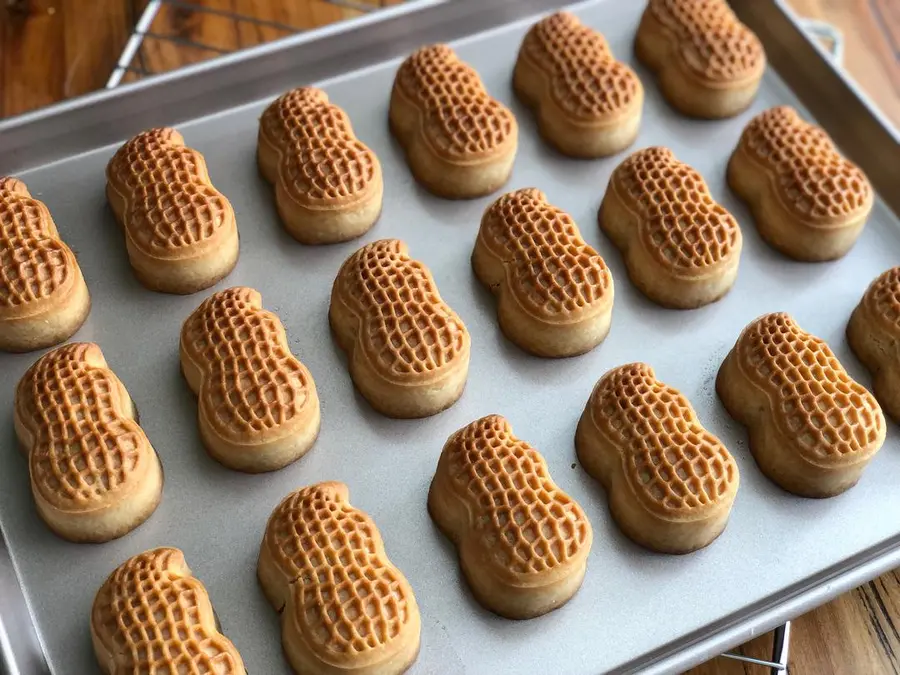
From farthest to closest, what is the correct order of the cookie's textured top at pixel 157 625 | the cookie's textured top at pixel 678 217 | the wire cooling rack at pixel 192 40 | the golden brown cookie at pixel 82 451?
the wire cooling rack at pixel 192 40, the cookie's textured top at pixel 678 217, the golden brown cookie at pixel 82 451, the cookie's textured top at pixel 157 625

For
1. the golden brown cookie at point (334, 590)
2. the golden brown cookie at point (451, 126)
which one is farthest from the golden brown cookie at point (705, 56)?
the golden brown cookie at point (334, 590)

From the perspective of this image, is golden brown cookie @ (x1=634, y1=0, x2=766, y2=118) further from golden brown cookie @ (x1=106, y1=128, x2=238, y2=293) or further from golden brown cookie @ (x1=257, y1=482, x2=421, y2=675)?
golden brown cookie @ (x1=257, y1=482, x2=421, y2=675)

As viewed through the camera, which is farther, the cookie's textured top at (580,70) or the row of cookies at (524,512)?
the cookie's textured top at (580,70)

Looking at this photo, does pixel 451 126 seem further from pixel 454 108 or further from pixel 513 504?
pixel 513 504

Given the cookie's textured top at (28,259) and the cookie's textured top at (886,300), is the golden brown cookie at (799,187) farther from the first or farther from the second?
the cookie's textured top at (28,259)

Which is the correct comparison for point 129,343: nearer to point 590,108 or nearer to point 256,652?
point 256,652

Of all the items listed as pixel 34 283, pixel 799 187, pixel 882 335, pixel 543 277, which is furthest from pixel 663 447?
pixel 34 283

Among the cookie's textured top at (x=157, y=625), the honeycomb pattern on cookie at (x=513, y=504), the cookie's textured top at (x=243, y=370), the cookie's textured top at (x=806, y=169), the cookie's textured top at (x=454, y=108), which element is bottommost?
the cookie's textured top at (x=157, y=625)

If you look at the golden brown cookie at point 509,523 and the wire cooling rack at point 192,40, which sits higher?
the wire cooling rack at point 192,40
